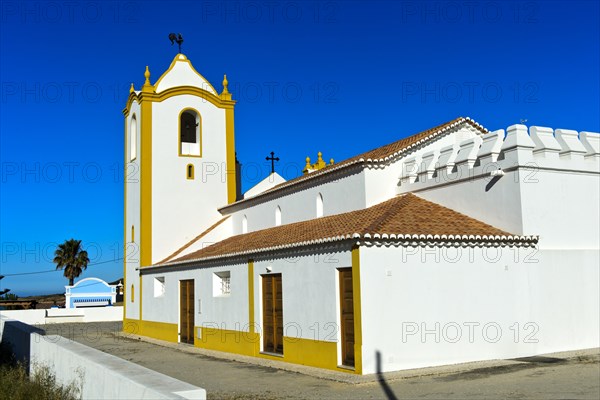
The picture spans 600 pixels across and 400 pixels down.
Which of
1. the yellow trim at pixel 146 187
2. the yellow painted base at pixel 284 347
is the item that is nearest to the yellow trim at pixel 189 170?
the yellow trim at pixel 146 187

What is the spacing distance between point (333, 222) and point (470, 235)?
15.1 ft

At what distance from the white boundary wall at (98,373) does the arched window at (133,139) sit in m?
15.6

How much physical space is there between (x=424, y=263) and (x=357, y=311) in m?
2.03

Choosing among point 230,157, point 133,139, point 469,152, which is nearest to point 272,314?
point 469,152

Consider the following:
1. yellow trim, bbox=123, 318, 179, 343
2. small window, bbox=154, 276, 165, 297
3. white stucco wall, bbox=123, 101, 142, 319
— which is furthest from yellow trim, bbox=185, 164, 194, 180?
yellow trim, bbox=123, 318, 179, 343

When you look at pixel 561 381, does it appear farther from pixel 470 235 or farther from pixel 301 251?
pixel 301 251

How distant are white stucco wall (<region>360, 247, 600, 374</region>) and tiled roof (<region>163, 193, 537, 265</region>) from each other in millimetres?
349

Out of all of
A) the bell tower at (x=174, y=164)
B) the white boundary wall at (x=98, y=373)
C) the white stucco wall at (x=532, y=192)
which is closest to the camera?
the white boundary wall at (x=98, y=373)

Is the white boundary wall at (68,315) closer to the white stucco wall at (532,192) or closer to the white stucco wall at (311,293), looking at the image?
the white stucco wall at (311,293)

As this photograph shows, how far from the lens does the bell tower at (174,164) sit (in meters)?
28.1

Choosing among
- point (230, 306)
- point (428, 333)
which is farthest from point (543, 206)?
point (230, 306)

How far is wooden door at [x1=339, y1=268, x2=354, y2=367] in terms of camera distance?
1398 cm

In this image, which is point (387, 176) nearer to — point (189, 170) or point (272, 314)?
point (272, 314)

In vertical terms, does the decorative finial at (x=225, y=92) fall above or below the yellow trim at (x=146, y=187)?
above
